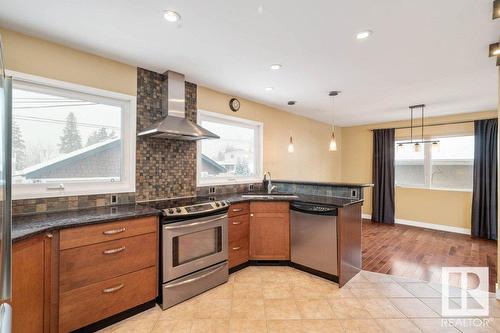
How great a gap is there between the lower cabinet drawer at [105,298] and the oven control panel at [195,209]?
0.55 metres

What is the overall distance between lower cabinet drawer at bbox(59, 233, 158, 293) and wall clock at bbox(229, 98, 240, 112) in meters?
2.26

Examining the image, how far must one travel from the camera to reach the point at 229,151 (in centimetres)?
376

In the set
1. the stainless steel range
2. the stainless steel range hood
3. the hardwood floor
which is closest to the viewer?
the stainless steel range

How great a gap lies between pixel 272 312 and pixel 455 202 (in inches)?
193

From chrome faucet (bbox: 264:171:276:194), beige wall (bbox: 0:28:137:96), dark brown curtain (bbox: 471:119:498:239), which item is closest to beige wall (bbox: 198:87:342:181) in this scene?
chrome faucet (bbox: 264:171:276:194)

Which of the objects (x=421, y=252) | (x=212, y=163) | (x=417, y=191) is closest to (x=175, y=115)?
(x=212, y=163)

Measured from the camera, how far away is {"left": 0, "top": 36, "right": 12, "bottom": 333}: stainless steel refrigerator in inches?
45.2

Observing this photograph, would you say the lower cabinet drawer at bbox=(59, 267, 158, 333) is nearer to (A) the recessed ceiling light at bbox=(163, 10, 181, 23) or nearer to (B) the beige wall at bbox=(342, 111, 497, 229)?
(A) the recessed ceiling light at bbox=(163, 10, 181, 23)

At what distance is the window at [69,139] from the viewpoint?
2023 mm

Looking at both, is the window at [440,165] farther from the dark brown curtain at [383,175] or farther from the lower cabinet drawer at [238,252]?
the lower cabinet drawer at [238,252]

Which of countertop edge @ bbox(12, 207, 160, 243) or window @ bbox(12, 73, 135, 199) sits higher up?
window @ bbox(12, 73, 135, 199)

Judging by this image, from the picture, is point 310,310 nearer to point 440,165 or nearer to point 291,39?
point 291,39

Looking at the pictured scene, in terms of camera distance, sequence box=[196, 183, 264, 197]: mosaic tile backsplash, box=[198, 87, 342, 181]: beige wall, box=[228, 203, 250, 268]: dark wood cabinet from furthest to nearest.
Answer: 1. box=[198, 87, 342, 181]: beige wall
2. box=[196, 183, 264, 197]: mosaic tile backsplash
3. box=[228, 203, 250, 268]: dark wood cabinet

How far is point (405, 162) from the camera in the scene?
5.49m
